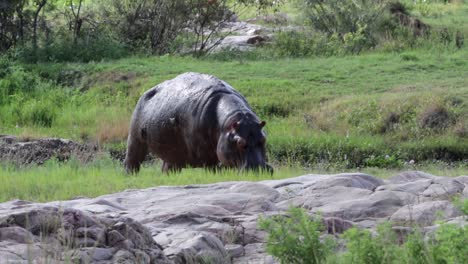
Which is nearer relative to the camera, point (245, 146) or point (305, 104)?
point (245, 146)

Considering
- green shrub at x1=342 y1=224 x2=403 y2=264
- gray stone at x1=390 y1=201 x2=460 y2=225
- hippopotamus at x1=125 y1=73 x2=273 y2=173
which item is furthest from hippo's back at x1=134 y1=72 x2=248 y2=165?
green shrub at x1=342 y1=224 x2=403 y2=264

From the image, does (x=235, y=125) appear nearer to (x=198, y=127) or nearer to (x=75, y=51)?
(x=198, y=127)

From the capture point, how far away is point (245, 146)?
37.2 feet

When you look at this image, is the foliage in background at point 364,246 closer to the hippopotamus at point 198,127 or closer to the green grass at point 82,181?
the green grass at point 82,181

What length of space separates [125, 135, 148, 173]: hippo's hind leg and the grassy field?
167mm

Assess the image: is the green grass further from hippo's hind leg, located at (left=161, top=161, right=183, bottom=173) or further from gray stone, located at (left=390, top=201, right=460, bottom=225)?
gray stone, located at (left=390, top=201, right=460, bottom=225)

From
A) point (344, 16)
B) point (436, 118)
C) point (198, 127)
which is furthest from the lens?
point (344, 16)

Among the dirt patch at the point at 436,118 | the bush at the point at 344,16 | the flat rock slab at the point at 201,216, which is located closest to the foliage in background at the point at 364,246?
the flat rock slab at the point at 201,216

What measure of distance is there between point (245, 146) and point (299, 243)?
546 cm

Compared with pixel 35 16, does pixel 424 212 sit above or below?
above

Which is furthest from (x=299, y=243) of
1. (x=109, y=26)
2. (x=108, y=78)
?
(x=109, y=26)

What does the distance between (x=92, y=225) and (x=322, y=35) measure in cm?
2120

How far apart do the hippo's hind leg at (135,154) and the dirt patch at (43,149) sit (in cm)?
201

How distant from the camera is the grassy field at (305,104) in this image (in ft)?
55.8
